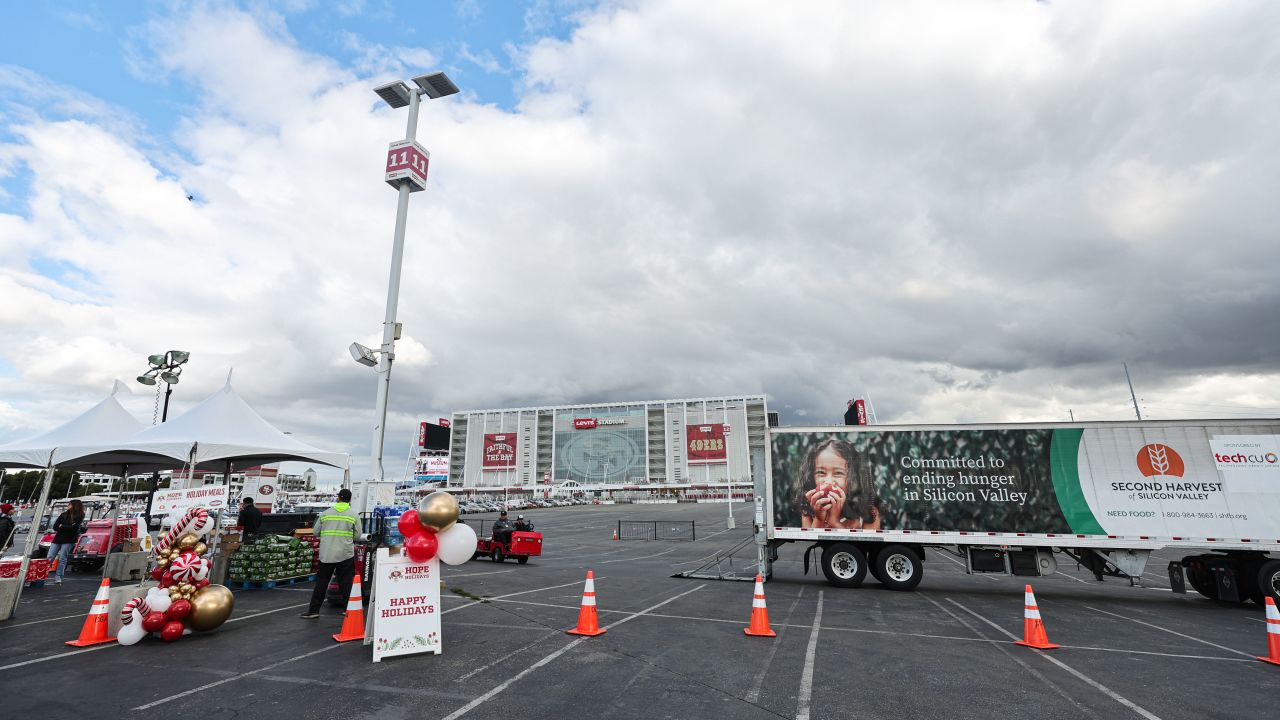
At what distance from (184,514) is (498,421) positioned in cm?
15321

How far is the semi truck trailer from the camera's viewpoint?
12.1 m

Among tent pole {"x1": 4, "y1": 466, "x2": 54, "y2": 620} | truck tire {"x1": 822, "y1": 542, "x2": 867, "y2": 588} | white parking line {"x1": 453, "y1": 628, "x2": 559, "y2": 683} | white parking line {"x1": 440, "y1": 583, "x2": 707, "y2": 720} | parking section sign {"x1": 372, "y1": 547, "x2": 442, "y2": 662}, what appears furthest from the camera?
truck tire {"x1": 822, "y1": 542, "x2": 867, "y2": 588}

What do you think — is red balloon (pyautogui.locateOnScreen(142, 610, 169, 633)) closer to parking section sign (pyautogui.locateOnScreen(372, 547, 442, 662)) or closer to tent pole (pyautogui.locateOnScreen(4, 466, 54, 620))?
parking section sign (pyautogui.locateOnScreen(372, 547, 442, 662))

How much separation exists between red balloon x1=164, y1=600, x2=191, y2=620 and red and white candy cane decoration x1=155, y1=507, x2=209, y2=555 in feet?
2.99

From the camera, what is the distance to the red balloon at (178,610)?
8133 mm

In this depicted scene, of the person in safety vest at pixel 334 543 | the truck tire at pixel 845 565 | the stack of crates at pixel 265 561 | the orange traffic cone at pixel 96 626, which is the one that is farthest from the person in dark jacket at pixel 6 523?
the truck tire at pixel 845 565

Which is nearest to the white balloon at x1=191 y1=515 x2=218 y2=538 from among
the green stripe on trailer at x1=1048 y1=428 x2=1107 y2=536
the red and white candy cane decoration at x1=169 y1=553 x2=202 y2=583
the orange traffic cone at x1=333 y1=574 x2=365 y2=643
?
the red and white candy cane decoration at x1=169 y1=553 x2=202 y2=583

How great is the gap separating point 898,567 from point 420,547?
1124 cm

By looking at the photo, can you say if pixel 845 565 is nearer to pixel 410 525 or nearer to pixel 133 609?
pixel 410 525

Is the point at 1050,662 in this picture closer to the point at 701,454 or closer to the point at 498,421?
the point at 701,454

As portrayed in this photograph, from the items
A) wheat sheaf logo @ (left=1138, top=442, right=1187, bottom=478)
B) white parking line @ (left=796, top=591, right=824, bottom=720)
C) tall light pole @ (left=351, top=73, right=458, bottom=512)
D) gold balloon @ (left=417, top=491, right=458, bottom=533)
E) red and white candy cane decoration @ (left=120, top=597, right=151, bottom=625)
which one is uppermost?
tall light pole @ (left=351, top=73, right=458, bottom=512)

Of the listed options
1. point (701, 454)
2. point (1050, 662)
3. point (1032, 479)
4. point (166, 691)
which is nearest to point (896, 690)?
point (1050, 662)

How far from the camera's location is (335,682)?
6.31m

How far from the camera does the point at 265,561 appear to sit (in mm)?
12758
